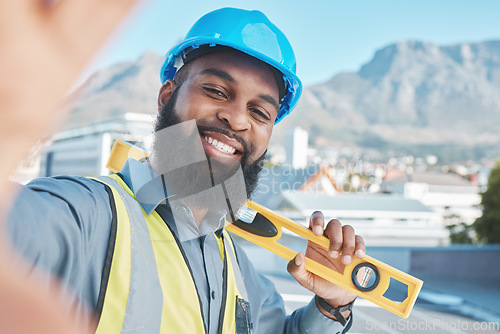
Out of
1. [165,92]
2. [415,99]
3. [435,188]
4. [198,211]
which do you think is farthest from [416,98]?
[198,211]

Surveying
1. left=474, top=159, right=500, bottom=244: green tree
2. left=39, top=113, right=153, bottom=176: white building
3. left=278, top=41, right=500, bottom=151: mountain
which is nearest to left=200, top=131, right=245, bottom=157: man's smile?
left=39, top=113, right=153, bottom=176: white building

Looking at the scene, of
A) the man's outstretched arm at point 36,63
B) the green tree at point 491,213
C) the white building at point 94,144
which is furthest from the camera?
the green tree at point 491,213

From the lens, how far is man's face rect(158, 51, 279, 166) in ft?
2.83

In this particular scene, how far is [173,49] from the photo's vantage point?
1.02 m

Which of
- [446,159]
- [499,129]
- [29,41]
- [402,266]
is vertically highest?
[499,129]

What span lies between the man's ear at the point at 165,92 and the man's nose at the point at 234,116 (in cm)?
22

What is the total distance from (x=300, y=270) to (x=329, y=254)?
0.27 ft

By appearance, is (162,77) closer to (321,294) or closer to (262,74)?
(262,74)

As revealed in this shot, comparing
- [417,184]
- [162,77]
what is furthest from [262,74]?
[417,184]

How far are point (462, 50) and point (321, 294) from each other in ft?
450

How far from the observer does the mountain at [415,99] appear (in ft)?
270

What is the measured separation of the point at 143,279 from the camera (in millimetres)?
622

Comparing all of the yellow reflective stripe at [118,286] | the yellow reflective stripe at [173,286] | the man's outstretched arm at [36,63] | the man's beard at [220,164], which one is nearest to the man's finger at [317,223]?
the man's beard at [220,164]

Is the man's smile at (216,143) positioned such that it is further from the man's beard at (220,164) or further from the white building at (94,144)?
the white building at (94,144)
